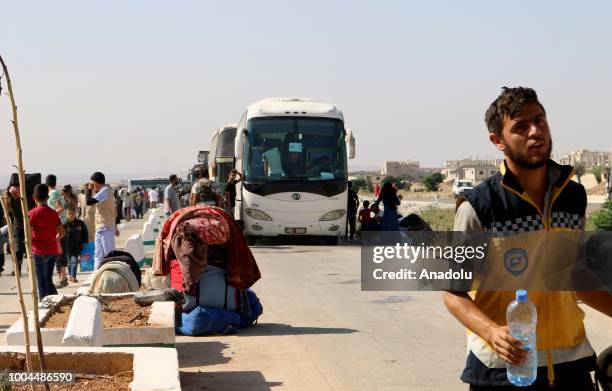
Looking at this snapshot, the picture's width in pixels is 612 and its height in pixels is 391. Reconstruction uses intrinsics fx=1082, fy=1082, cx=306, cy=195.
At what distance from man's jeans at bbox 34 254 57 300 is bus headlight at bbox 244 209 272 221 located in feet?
42.1

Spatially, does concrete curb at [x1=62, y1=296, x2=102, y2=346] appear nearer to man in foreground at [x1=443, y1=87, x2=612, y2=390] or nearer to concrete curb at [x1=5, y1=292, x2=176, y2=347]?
concrete curb at [x1=5, y1=292, x2=176, y2=347]

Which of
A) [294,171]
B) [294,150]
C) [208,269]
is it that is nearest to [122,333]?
[208,269]

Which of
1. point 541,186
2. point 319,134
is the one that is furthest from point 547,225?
point 319,134

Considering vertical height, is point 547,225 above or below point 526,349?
above

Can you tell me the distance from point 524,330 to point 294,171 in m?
23.0

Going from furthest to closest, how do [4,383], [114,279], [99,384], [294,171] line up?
[294,171] < [114,279] < [99,384] < [4,383]

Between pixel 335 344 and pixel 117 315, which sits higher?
pixel 117 315

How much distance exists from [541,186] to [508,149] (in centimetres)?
19

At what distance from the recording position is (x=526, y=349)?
3787mm

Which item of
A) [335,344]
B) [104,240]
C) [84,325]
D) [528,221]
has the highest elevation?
[528,221]

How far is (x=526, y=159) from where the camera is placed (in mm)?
4004

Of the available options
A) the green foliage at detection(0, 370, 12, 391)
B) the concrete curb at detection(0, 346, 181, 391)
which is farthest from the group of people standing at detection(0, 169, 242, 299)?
the green foliage at detection(0, 370, 12, 391)

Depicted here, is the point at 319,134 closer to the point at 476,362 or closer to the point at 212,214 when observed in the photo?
the point at 212,214

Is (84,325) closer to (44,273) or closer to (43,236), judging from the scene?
(43,236)
